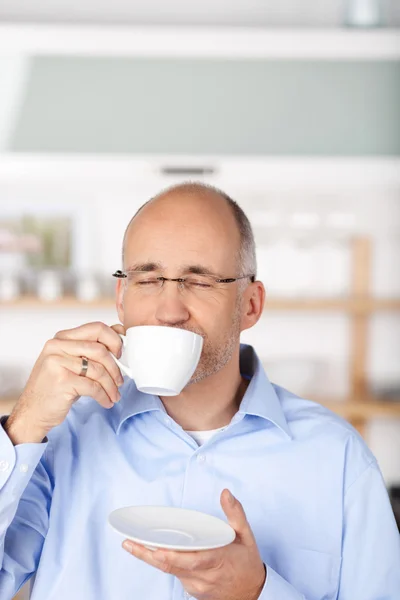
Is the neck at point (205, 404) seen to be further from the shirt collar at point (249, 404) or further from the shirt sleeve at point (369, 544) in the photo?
the shirt sleeve at point (369, 544)

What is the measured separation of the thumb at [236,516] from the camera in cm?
98

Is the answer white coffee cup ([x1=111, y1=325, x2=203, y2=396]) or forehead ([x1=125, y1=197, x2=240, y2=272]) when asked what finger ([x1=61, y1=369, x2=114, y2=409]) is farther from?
forehead ([x1=125, y1=197, x2=240, y2=272])

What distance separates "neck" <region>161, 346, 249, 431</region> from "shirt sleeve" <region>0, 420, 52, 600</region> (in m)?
0.26

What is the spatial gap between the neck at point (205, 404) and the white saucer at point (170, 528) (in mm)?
340

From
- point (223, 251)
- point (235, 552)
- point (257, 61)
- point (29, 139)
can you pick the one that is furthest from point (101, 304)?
point (235, 552)

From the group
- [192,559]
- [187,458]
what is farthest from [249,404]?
[192,559]

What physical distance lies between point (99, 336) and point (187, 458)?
318 millimetres

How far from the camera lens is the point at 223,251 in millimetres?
1394

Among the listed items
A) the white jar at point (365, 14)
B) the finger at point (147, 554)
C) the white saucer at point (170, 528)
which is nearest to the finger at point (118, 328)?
the white saucer at point (170, 528)

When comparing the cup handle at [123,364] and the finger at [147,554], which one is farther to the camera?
the cup handle at [123,364]

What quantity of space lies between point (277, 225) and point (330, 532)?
1.98 meters

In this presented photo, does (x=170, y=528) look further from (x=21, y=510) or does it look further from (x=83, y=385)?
(x=21, y=510)

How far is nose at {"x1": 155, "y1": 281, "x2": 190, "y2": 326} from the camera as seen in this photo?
4.18 ft

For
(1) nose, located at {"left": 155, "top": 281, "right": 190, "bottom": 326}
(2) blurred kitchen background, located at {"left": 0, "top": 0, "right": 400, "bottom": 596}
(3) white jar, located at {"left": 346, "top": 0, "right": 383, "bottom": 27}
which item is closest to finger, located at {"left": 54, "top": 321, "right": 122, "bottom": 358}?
(1) nose, located at {"left": 155, "top": 281, "right": 190, "bottom": 326}
